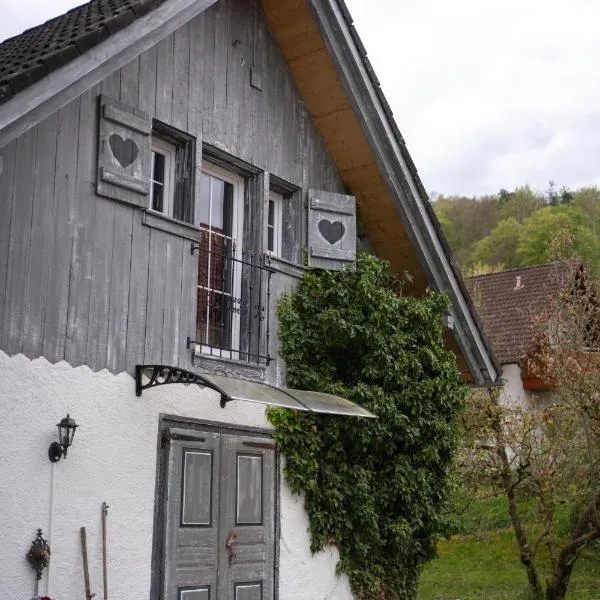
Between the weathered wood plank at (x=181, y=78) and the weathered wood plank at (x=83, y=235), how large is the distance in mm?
970

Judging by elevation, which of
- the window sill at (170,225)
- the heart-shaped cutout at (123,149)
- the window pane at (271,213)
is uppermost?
the window pane at (271,213)

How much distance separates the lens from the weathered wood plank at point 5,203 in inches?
268

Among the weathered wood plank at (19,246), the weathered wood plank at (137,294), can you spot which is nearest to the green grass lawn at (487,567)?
the weathered wood plank at (137,294)

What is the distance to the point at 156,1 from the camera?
24.5 feet

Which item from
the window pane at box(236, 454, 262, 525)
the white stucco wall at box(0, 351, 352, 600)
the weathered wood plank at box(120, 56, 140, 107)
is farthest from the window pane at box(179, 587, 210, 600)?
the weathered wood plank at box(120, 56, 140, 107)

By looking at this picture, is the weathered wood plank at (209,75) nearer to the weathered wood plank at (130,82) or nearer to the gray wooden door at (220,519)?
the weathered wood plank at (130,82)

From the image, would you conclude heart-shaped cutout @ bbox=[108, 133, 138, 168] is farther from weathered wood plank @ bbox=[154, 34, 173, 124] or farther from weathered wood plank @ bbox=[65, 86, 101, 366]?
weathered wood plank @ bbox=[154, 34, 173, 124]

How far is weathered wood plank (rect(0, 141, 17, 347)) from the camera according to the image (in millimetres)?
6801

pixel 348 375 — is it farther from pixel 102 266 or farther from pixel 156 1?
pixel 156 1

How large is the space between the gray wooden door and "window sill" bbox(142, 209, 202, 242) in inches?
71.5

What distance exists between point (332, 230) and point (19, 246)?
13.5 ft

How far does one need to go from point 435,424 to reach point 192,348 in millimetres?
3160

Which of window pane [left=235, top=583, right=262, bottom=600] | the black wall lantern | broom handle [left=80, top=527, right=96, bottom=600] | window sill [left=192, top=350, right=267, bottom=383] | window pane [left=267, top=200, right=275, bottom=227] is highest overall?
window pane [left=267, top=200, right=275, bottom=227]

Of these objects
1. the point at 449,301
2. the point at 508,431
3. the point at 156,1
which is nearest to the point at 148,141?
the point at 156,1
